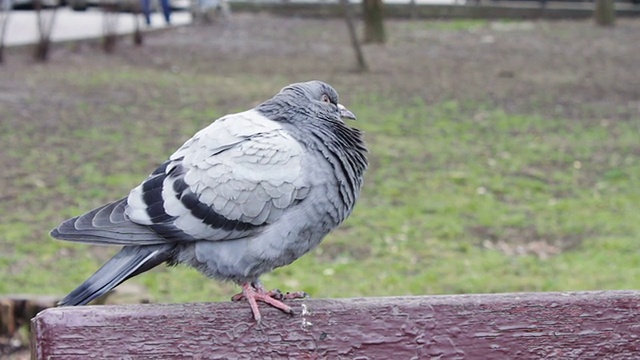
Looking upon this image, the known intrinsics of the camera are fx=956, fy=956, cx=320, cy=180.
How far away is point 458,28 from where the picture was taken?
2238 centimetres

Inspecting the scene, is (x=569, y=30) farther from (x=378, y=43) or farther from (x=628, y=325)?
(x=628, y=325)

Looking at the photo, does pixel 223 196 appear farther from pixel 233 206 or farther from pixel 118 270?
pixel 118 270

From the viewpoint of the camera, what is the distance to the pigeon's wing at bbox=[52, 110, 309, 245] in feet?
9.00

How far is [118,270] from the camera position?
2.65 meters

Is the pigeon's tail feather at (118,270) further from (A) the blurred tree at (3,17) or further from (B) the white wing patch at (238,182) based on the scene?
(A) the blurred tree at (3,17)

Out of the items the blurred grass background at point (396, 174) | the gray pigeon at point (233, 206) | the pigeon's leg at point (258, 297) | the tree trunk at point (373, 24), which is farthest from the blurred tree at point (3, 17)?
the pigeon's leg at point (258, 297)

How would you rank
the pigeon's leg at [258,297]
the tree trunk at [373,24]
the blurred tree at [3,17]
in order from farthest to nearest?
the tree trunk at [373,24]
the blurred tree at [3,17]
the pigeon's leg at [258,297]

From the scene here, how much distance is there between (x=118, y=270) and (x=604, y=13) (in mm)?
20780

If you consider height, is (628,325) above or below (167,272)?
above

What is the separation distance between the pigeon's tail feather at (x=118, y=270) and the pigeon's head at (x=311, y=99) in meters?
0.57

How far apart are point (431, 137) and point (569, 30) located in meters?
12.4

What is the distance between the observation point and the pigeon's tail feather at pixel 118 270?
2.54m

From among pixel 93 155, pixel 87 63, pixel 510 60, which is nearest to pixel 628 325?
pixel 93 155

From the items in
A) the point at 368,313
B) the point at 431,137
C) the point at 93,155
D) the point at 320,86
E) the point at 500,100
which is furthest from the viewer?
the point at 500,100
